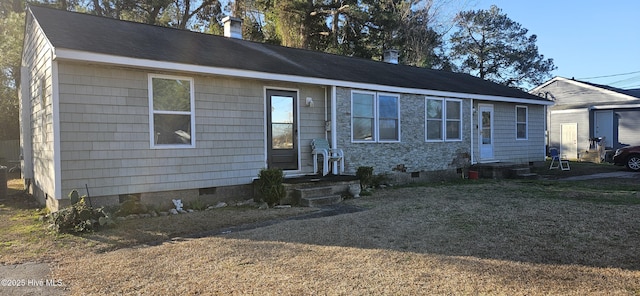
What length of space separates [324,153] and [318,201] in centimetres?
175

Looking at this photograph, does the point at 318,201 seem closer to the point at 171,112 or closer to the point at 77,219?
the point at 171,112

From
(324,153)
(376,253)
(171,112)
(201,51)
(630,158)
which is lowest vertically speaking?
(376,253)

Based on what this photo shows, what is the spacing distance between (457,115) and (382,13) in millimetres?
10670

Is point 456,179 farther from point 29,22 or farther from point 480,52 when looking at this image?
point 480,52

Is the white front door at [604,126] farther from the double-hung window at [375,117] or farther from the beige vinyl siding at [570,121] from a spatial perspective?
the double-hung window at [375,117]

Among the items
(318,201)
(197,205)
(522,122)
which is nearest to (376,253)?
(318,201)

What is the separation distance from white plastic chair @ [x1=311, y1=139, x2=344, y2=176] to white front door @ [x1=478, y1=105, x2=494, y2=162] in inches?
223

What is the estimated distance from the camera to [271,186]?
7492 mm

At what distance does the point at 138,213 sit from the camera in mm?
6734

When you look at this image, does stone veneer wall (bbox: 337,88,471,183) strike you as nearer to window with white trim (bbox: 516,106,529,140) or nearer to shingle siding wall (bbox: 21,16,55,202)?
window with white trim (bbox: 516,106,529,140)

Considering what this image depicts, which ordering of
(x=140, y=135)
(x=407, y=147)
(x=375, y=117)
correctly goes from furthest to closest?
(x=407, y=147) < (x=375, y=117) < (x=140, y=135)

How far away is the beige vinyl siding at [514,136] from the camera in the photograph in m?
13.4

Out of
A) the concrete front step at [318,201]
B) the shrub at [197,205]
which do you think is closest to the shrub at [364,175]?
the concrete front step at [318,201]

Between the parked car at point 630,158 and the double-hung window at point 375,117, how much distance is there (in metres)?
8.88
